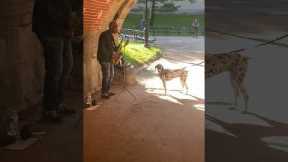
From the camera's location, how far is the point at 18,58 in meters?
1.67

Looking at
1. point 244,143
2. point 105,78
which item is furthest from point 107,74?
point 244,143

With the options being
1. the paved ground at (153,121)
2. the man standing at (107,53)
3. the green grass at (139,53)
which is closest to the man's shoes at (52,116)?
the paved ground at (153,121)

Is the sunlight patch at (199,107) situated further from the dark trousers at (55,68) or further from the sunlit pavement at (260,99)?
the dark trousers at (55,68)

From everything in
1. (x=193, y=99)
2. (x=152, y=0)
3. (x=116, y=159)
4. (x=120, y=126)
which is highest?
(x=152, y=0)

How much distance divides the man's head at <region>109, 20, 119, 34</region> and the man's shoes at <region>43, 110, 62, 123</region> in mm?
386

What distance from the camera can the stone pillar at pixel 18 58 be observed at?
5.40ft

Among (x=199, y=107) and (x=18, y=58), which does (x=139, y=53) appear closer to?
(x=199, y=107)

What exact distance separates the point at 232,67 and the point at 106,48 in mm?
473

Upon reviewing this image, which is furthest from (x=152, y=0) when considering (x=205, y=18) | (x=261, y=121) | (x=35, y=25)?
(x=261, y=121)

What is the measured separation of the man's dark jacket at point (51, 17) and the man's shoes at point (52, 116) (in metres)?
0.30

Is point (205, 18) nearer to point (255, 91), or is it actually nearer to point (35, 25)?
point (255, 91)

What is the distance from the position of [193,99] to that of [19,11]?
0.71 m

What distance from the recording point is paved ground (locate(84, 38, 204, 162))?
161cm

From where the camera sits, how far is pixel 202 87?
1604 millimetres
